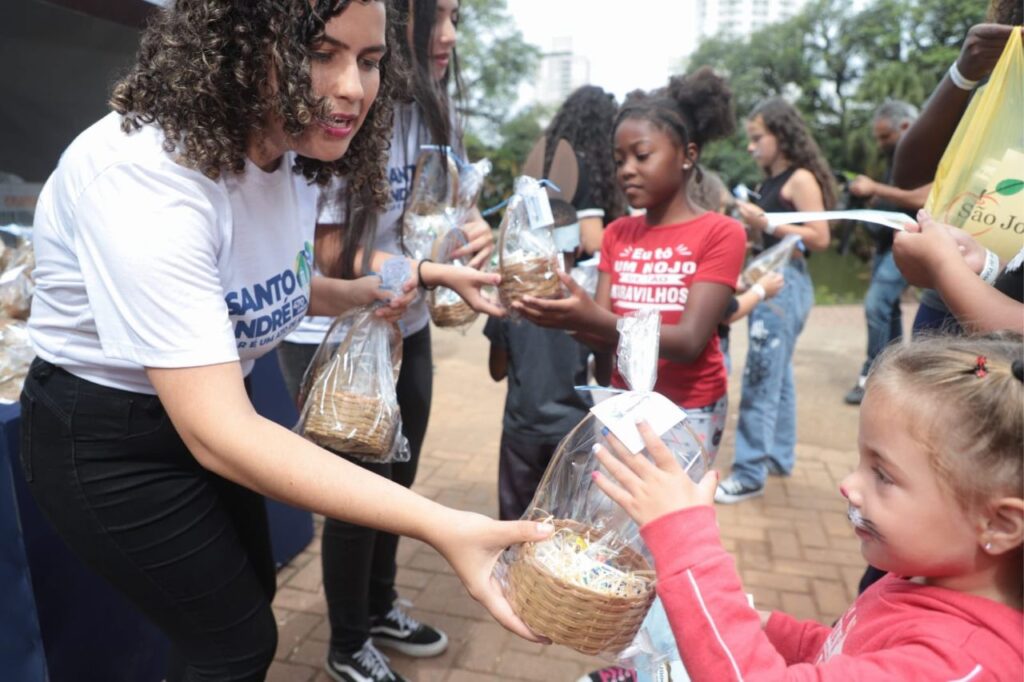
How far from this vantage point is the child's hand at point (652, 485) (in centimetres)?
109

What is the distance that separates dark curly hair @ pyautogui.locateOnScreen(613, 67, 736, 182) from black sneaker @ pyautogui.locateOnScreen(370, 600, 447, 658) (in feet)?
6.53

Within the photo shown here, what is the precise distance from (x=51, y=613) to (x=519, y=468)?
1.58m

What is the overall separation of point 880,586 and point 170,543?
1354 mm

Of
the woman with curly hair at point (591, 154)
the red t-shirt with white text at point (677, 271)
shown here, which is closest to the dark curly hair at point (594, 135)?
the woman with curly hair at point (591, 154)

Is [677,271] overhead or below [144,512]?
overhead

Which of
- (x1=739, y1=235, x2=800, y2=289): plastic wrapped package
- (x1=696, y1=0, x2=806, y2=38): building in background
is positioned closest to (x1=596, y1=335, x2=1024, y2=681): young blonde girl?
(x1=739, y1=235, x2=800, y2=289): plastic wrapped package

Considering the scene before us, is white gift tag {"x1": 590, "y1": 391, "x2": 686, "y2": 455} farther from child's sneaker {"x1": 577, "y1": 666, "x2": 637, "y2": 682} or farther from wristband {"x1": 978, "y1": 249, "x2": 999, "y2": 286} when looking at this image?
child's sneaker {"x1": 577, "y1": 666, "x2": 637, "y2": 682}

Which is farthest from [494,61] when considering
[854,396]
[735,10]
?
[735,10]

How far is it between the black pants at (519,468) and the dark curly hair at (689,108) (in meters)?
1.22

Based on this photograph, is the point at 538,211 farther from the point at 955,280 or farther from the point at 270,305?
the point at 955,280

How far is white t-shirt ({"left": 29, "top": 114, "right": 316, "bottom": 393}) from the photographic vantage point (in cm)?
123

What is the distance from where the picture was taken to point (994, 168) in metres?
1.59

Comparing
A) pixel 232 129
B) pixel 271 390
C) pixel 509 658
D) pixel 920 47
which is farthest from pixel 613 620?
pixel 920 47

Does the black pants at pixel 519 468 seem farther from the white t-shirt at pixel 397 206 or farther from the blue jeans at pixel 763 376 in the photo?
the blue jeans at pixel 763 376
